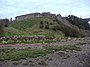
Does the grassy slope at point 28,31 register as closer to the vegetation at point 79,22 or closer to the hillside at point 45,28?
the hillside at point 45,28

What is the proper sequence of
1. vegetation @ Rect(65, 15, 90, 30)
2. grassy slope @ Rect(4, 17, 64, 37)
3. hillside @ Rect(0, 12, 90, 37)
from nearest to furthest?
grassy slope @ Rect(4, 17, 64, 37), hillside @ Rect(0, 12, 90, 37), vegetation @ Rect(65, 15, 90, 30)

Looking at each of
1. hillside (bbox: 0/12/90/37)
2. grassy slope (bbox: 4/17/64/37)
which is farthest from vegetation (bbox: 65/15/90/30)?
grassy slope (bbox: 4/17/64/37)

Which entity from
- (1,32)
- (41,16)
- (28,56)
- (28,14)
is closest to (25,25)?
(41,16)

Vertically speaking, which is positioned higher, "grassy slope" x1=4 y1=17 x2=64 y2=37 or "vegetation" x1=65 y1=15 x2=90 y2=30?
"vegetation" x1=65 y1=15 x2=90 y2=30

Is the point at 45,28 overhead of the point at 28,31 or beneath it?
overhead

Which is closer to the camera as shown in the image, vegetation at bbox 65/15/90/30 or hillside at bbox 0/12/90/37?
hillside at bbox 0/12/90/37

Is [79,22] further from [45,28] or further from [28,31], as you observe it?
[28,31]

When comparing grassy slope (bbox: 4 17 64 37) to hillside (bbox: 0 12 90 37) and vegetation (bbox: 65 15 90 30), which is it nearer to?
hillside (bbox: 0 12 90 37)

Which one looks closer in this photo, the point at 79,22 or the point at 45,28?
the point at 45,28

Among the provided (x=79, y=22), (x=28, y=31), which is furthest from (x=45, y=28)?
(x=79, y=22)

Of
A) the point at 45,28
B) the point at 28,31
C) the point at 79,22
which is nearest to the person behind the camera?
the point at 28,31

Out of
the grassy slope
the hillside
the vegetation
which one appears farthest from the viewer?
the vegetation

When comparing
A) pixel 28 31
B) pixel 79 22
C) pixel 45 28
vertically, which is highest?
pixel 79 22

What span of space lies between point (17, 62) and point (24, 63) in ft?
1.90
